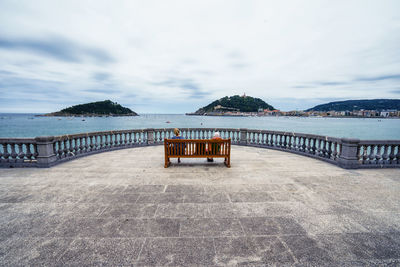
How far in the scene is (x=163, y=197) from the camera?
14.3 feet

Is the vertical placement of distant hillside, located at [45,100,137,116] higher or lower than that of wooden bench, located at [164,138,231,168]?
higher

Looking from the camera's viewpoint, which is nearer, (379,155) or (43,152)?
(43,152)

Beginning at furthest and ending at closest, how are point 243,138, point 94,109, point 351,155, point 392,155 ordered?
point 94,109
point 243,138
point 392,155
point 351,155

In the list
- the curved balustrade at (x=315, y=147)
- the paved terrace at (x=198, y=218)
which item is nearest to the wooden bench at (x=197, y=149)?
the paved terrace at (x=198, y=218)

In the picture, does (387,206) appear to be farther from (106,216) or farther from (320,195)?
(106,216)

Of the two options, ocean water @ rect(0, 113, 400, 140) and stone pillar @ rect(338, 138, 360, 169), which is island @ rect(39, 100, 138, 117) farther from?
stone pillar @ rect(338, 138, 360, 169)

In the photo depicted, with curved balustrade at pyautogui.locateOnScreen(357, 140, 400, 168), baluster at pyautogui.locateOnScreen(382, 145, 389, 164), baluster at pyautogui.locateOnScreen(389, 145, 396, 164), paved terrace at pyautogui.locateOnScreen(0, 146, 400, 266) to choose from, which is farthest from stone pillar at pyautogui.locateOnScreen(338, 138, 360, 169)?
baluster at pyautogui.locateOnScreen(389, 145, 396, 164)

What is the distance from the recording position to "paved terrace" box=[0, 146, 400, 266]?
266 centimetres

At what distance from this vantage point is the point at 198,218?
138 inches

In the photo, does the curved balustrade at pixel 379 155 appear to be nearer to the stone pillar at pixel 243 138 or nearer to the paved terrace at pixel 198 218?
the paved terrace at pixel 198 218

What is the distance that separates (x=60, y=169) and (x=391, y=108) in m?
244

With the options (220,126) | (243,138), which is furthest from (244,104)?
(243,138)

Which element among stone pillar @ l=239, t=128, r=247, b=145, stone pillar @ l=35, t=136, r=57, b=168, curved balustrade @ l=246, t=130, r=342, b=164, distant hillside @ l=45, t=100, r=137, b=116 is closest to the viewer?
stone pillar @ l=35, t=136, r=57, b=168

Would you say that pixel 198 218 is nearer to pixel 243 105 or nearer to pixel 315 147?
pixel 315 147
